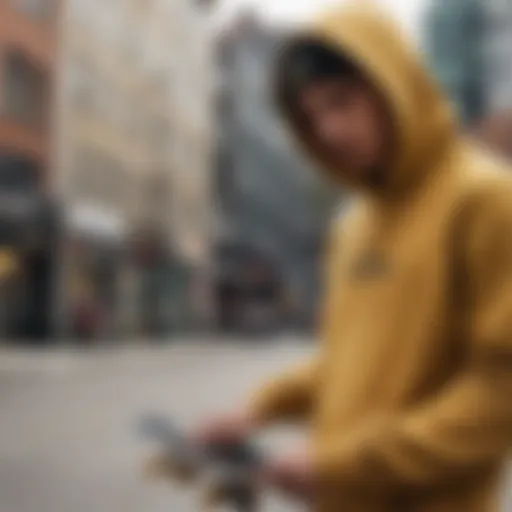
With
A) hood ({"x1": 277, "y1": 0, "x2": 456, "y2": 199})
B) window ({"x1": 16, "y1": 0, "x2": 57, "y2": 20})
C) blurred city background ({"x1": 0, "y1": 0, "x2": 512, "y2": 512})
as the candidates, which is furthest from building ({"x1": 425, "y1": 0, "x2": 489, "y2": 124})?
window ({"x1": 16, "y1": 0, "x2": 57, "y2": 20})

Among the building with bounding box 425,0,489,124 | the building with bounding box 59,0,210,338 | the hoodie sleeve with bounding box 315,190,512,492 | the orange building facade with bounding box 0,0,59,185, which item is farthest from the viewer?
the building with bounding box 59,0,210,338

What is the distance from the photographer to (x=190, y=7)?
0.67 metres

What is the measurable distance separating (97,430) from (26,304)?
0.19 metres

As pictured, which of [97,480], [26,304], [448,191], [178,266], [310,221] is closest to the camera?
[448,191]

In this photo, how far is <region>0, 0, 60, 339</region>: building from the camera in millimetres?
621

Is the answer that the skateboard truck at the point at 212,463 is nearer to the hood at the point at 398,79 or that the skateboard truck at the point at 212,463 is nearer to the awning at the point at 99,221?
the hood at the point at 398,79

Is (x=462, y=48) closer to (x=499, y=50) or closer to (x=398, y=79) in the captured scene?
(x=499, y=50)

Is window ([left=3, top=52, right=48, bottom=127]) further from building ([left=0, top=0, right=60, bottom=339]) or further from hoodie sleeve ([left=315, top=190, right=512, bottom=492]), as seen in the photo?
hoodie sleeve ([left=315, top=190, right=512, bottom=492])

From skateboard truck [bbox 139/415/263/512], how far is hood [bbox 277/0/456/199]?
11 cm

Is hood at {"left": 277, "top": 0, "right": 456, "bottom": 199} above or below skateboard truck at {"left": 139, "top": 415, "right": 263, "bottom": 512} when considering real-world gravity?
above

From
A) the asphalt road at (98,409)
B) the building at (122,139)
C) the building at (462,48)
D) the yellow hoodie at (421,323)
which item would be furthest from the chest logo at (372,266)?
the building at (122,139)

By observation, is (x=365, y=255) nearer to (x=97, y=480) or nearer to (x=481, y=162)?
(x=481, y=162)

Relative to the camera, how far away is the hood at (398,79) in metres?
0.32

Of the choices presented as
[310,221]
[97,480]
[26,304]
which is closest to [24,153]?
[26,304]
